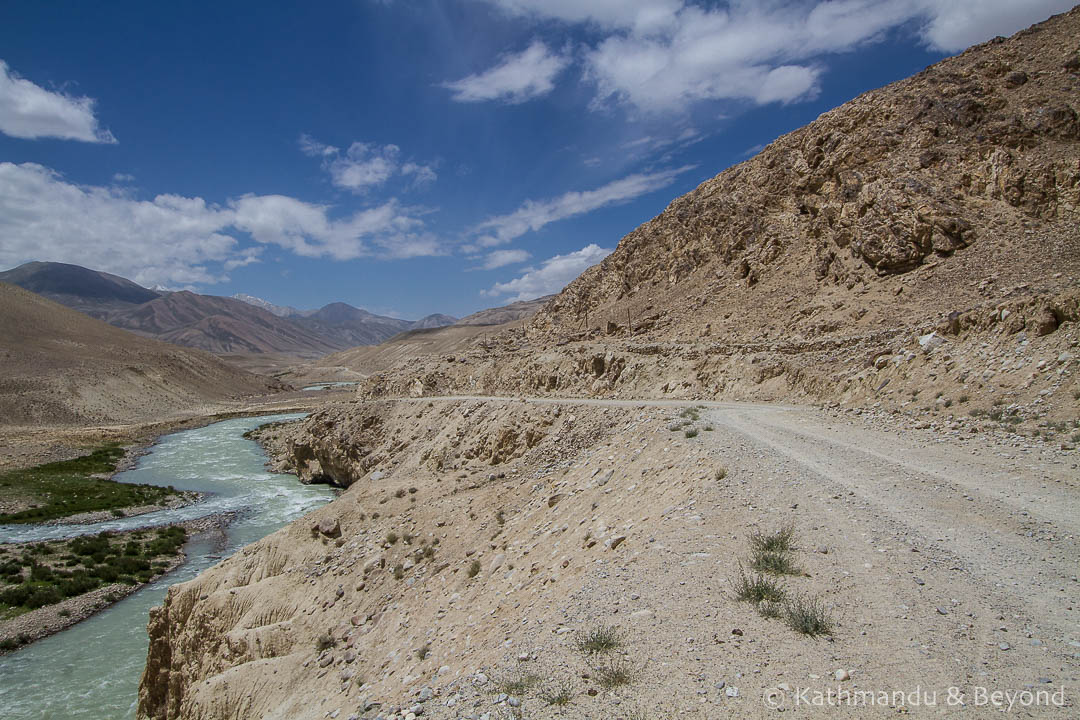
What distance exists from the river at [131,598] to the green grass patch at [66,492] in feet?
6.43

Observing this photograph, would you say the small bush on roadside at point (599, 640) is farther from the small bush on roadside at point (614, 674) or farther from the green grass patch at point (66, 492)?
the green grass patch at point (66, 492)

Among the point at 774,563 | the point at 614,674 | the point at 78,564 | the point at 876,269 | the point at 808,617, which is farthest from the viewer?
A: the point at 876,269

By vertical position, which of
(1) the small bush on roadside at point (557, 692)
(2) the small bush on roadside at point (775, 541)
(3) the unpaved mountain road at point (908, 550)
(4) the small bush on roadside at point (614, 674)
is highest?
(2) the small bush on roadside at point (775, 541)

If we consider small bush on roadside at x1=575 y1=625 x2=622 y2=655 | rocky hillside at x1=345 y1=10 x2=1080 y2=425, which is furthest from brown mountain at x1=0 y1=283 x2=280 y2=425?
small bush on roadside at x1=575 y1=625 x2=622 y2=655

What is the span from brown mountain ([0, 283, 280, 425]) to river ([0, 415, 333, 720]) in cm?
3153

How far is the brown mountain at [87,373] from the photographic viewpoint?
69.2 meters

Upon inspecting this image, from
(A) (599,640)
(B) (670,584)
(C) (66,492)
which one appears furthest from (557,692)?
(C) (66,492)

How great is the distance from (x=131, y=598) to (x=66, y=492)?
818 inches

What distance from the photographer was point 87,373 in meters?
79.1

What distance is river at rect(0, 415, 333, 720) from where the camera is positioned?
50.4 ft

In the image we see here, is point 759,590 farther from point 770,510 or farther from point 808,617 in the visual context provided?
point 770,510

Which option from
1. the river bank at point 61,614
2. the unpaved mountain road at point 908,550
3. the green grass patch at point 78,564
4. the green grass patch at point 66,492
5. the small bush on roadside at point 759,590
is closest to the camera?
the unpaved mountain road at point 908,550

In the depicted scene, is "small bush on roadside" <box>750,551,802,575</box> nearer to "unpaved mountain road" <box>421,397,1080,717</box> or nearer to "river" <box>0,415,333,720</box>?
"unpaved mountain road" <box>421,397,1080,717</box>

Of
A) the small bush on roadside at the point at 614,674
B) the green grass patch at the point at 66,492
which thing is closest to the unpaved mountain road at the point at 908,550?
the small bush on roadside at the point at 614,674
